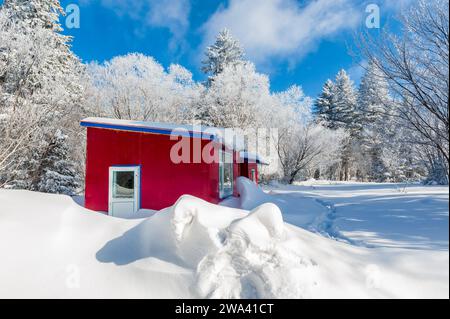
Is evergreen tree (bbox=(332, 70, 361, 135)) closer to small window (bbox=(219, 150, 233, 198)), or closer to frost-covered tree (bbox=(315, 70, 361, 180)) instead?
frost-covered tree (bbox=(315, 70, 361, 180))

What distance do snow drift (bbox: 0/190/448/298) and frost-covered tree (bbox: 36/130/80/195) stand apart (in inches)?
421

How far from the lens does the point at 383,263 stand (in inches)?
117

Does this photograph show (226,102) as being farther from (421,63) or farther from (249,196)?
(421,63)

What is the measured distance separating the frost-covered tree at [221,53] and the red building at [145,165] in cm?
2129

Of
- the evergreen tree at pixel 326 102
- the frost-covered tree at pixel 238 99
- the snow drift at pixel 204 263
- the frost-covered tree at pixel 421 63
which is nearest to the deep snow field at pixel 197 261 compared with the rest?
the snow drift at pixel 204 263

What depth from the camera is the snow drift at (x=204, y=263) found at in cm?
257

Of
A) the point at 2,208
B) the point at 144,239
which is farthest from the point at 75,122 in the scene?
the point at 144,239

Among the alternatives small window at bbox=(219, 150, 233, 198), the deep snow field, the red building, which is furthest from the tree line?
small window at bbox=(219, 150, 233, 198)

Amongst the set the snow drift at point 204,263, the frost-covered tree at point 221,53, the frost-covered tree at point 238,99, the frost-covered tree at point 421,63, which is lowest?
the snow drift at point 204,263

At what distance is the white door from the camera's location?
798 centimetres

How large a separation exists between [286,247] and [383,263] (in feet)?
3.89

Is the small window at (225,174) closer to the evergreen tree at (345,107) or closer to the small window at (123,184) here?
the small window at (123,184)

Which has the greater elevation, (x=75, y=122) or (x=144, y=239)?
(x=75, y=122)
